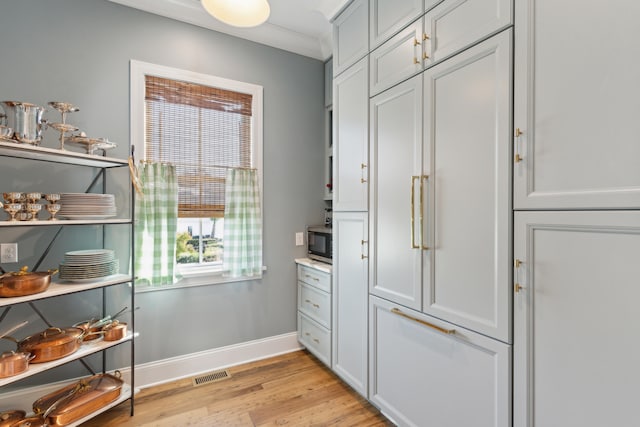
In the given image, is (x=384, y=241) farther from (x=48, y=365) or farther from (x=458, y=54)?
(x=48, y=365)

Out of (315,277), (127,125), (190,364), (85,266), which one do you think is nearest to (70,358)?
(85,266)

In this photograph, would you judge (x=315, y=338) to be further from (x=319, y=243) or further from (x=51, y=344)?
(x=51, y=344)

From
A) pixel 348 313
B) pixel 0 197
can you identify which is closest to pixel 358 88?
pixel 348 313

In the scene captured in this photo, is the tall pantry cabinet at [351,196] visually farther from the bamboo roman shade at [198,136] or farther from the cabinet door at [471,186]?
the bamboo roman shade at [198,136]

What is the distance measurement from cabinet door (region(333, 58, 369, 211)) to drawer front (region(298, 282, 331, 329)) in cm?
81

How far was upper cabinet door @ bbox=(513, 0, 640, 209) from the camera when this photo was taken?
3.05 feet

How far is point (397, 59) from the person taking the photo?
179 cm

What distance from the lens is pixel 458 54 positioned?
1.43 m

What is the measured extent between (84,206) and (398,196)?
1935 millimetres

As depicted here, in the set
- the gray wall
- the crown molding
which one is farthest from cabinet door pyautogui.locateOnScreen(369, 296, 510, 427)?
the crown molding

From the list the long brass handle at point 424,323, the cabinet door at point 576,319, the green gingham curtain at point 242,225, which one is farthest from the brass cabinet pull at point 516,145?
the green gingham curtain at point 242,225

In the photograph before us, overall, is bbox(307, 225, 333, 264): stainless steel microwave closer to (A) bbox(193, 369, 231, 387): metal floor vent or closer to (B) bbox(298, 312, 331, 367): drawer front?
(B) bbox(298, 312, 331, 367): drawer front

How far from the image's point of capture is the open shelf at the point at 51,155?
5.04 ft

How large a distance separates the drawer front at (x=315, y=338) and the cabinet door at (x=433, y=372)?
1.87 feet
